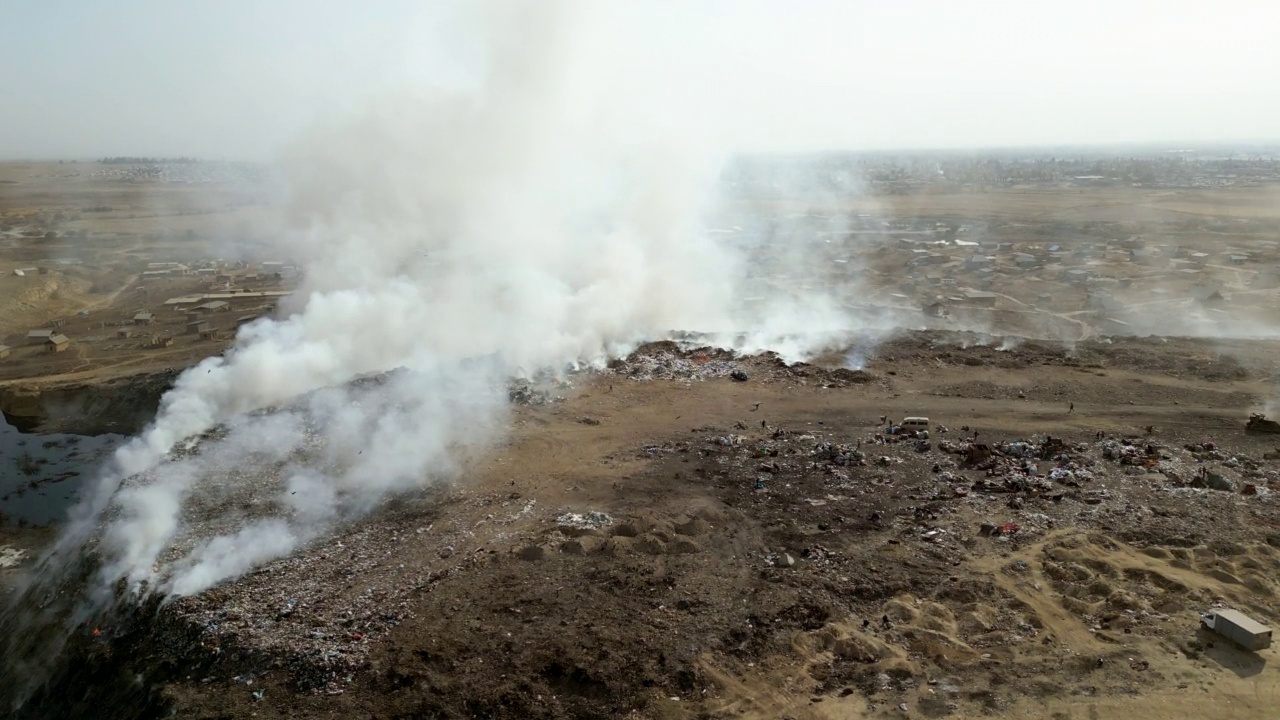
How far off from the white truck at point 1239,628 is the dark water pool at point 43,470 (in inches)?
827

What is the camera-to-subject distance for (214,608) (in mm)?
10609

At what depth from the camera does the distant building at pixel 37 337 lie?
2766 cm

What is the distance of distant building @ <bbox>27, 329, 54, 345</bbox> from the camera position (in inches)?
1089

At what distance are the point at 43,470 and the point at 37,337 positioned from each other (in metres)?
12.8

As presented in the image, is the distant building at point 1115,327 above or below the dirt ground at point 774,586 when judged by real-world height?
above

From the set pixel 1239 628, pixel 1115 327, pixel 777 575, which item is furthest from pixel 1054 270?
pixel 777 575

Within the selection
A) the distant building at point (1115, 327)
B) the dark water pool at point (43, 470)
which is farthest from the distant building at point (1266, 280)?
the dark water pool at point (43, 470)

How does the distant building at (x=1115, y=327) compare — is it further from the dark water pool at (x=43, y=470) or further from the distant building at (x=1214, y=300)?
the dark water pool at (x=43, y=470)

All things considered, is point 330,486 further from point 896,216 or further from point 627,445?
point 896,216

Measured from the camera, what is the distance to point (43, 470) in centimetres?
1838

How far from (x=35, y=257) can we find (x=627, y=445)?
1689 inches

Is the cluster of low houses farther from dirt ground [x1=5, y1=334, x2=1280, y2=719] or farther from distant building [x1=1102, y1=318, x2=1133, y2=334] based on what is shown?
dirt ground [x1=5, y1=334, x2=1280, y2=719]

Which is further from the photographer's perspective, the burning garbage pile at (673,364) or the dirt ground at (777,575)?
the burning garbage pile at (673,364)

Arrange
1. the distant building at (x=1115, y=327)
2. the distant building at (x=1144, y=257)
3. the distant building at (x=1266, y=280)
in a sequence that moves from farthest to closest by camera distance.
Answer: the distant building at (x=1144, y=257) → the distant building at (x=1266, y=280) → the distant building at (x=1115, y=327)
